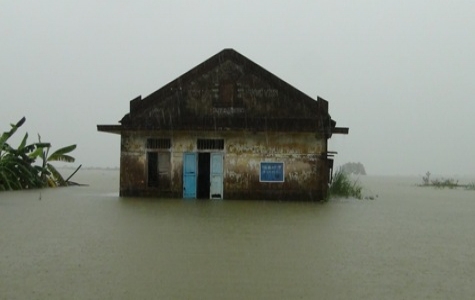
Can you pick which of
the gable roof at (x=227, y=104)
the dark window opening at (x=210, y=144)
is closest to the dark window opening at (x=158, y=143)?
the gable roof at (x=227, y=104)

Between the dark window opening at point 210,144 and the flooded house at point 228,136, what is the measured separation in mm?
33

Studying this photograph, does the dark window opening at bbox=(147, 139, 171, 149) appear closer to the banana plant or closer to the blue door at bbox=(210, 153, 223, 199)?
the blue door at bbox=(210, 153, 223, 199)

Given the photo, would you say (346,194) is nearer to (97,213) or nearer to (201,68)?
(201,68)

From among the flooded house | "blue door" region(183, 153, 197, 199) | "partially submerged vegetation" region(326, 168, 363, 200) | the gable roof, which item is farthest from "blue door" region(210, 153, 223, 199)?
"partially submerged vegetation" region(326, 168, 363, 200)

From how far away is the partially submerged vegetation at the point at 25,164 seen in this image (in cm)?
2712

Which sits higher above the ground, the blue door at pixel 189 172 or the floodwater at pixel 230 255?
the blue door at pixel 189 172

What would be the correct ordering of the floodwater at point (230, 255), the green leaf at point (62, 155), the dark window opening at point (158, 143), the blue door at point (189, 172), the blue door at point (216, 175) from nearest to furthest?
the floodwater at point (230, 255) < the blue door at point (216, 175) < the blue door at point (189, 172) < the dark window opening at point (158, 143) < the green leaf at point (62, 155)

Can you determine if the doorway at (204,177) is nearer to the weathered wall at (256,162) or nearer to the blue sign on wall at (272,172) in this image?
the weathered wall at (256,162)

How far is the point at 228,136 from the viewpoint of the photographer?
20516mm

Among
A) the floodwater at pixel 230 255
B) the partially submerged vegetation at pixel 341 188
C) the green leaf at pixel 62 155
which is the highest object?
the green leaf at pixel 62 155

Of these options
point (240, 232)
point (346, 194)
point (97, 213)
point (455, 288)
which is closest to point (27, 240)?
point (240, 232)

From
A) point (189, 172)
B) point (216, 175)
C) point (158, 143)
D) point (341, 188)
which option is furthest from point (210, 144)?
point (341, 188)

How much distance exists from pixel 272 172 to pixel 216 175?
1.88 m

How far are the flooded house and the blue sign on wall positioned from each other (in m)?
0.03
